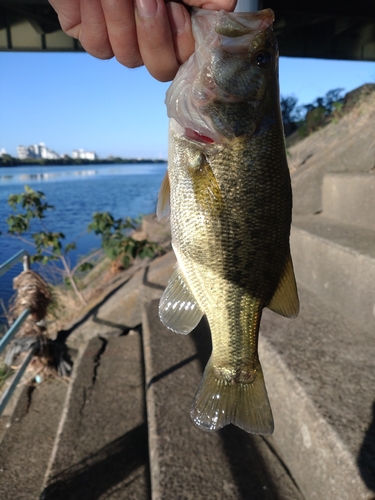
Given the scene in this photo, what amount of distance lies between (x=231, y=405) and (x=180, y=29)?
A: 1.35 meters

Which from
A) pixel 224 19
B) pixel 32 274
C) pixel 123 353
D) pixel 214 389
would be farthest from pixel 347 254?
pixel 32 274

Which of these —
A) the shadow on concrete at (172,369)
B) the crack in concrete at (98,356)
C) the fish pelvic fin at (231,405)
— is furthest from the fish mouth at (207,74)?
the crack in concrete at (98,356)

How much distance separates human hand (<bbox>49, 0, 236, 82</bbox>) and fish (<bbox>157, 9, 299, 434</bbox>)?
0.05m

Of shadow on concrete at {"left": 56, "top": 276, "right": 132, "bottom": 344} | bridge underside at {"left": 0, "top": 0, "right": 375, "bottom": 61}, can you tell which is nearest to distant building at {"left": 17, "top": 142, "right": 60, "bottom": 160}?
bridge underside at {"left": 0, "top": 0, "right": 375, "bottom": 61}

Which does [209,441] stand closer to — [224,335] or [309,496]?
[309,496]

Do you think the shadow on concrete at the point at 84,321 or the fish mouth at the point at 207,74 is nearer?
the fish mouth at the point at 207,74

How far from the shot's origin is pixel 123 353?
4.28 metres

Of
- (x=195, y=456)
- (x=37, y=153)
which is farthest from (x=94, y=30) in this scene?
(x=37, y=153)

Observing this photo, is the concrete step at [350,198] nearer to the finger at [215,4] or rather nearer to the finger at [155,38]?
the finger at [215,4]

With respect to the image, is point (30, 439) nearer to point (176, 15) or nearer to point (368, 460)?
point (368, 460)

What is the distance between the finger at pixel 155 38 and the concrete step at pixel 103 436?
8.10 feet

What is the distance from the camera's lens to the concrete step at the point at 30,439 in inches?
120

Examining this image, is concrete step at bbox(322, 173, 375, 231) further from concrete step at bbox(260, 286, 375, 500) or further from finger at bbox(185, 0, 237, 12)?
finger at bbox(185, 0, 237, 12)

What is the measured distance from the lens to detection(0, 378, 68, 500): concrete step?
10.0ft
